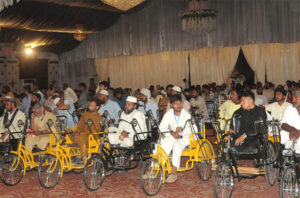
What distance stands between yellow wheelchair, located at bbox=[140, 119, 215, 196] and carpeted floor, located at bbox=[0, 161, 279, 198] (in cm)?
15

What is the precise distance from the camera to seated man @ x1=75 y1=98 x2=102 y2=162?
6.53 meters

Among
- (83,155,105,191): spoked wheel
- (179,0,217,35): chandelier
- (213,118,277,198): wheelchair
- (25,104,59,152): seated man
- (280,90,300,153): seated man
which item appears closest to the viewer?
(213,118,277,198): wheelchair

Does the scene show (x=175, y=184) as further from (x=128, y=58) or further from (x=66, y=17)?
(x=128, y=58)

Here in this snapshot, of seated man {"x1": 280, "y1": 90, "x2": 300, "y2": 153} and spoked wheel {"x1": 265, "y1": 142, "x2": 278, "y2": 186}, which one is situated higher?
seated man {"x1": 280, "y1": 90, "x2": 300, "y2": 153}

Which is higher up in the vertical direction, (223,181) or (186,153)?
(186,153)

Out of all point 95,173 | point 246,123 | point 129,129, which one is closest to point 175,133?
point 246,123

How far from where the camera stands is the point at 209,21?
1328 centimetres

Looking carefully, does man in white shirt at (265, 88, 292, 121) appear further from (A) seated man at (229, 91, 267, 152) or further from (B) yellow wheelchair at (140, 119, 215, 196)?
(A) seated man at (229, 91, 267, 152)

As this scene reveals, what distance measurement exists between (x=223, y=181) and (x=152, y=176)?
97cm

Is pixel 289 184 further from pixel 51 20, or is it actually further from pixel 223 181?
pixel 51 20

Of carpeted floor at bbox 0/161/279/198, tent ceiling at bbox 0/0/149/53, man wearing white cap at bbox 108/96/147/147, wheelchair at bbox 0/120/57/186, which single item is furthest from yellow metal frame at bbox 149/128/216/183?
tent ceiling at bbox 0/0/149/53

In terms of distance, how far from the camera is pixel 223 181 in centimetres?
499

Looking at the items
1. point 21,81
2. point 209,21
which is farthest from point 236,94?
point 21,81

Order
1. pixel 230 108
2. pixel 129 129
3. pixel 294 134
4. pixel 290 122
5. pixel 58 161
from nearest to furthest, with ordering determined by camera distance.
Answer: pixel 294 134, pixel 290 122, pixel 58 161, pixel 129 129, pixel 230 108
